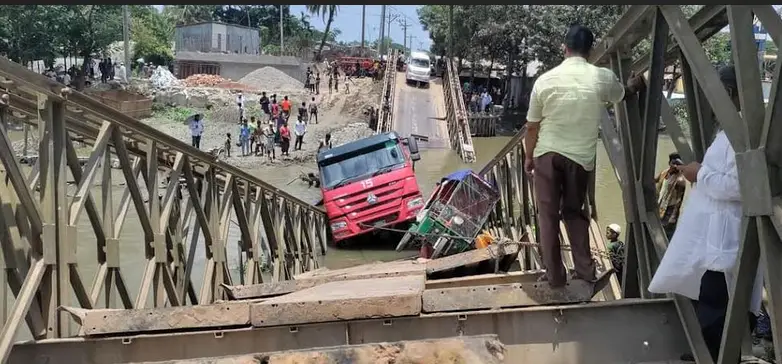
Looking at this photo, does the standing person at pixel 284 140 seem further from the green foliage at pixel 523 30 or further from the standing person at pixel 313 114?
the green foliage at pixel 523 30

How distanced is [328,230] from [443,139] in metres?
17.0

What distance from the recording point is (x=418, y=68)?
126 feet

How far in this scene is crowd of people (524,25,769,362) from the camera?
3008 mm

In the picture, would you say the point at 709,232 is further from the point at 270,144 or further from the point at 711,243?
the point at 270,144

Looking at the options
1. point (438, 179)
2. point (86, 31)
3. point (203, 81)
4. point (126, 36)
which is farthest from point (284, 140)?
point (203, 81)

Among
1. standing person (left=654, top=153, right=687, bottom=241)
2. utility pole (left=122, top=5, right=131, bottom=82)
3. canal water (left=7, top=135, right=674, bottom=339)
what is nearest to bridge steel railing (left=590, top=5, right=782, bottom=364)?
standing person (left=654, top=153, right=687, bottom=241)

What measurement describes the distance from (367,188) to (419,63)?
2449cm

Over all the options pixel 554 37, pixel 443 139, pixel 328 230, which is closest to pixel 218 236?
pixel 328 230

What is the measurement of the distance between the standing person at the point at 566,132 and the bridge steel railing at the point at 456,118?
85.3 ft

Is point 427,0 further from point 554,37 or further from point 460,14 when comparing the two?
point 460,14

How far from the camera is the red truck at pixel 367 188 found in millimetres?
15086

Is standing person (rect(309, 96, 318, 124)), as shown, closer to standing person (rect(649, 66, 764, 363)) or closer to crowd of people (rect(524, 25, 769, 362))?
crowd of people (rect(524, 25, 769, 362))

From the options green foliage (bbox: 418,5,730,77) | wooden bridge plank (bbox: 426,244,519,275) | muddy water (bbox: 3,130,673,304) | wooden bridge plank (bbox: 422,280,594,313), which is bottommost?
muddy water (bbox: 3,130,673,304)

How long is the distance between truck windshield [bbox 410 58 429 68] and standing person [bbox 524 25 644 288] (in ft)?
115
